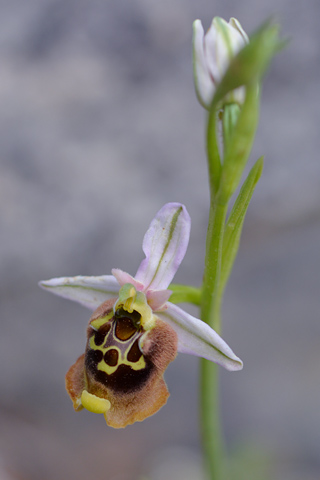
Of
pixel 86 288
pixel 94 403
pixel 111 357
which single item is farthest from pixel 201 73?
pixel 94 403

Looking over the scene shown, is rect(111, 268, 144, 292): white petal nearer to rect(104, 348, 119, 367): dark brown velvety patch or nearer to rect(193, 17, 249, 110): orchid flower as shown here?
rect(104, 348, 119, 367): dark brown velvety patch

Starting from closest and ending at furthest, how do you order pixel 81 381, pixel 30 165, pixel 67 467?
pixel 81 381 < pixel 67 467 < pixel 30 165

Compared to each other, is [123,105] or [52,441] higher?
[123,105]

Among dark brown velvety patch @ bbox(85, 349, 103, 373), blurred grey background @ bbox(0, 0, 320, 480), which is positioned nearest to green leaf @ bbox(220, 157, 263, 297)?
dark brown velvety patch @ bbox(85, 349, 103, 373)

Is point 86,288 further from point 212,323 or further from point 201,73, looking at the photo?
point 201,73

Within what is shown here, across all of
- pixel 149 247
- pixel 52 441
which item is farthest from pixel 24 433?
pixel 149 247

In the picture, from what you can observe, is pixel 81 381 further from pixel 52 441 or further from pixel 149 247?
pixel 52 441

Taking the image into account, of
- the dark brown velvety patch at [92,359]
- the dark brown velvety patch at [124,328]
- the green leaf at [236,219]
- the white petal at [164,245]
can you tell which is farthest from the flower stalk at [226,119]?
the dark brown velvety patch at [92,359]
